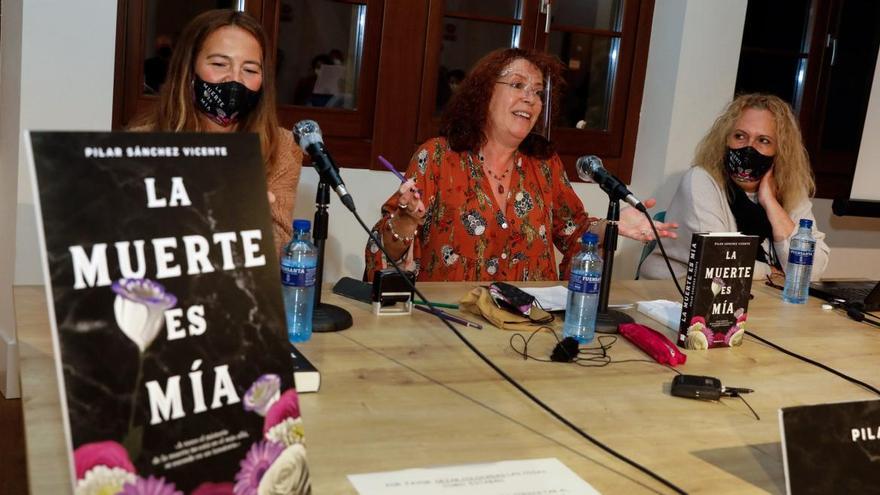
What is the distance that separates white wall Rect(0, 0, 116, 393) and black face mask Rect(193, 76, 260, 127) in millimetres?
746

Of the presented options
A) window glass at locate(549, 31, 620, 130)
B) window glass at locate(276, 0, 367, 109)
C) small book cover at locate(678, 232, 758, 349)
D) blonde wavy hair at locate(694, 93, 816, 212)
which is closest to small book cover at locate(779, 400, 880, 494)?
small book cover at locate(678, 232, 758, 349)

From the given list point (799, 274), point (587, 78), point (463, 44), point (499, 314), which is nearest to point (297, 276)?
point (499, 314)

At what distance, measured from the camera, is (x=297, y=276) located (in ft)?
5.31

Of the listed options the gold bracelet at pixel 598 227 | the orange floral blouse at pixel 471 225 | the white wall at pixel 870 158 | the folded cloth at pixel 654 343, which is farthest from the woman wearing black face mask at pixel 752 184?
the white wall at pixel 870 158

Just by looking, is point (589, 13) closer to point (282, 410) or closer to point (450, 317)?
point (450, 317)

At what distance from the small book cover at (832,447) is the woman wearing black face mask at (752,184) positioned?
1543 millimetres

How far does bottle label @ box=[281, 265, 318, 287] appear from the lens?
1616 millimetres

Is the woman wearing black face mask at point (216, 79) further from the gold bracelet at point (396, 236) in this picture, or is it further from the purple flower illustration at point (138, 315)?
the purple flower illustration at point (138, 315)

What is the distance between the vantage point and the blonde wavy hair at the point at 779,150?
2.78m

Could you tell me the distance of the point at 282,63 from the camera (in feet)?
10.5

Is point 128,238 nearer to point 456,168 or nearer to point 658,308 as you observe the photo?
point 658,308

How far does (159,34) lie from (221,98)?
984mm

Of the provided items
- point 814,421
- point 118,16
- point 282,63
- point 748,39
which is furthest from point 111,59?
point 748,39

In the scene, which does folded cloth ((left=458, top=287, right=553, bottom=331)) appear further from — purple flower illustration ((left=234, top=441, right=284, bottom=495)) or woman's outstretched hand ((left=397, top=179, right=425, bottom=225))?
purple flower illustration ((left=234, top=441, right=284, bottom=495))
